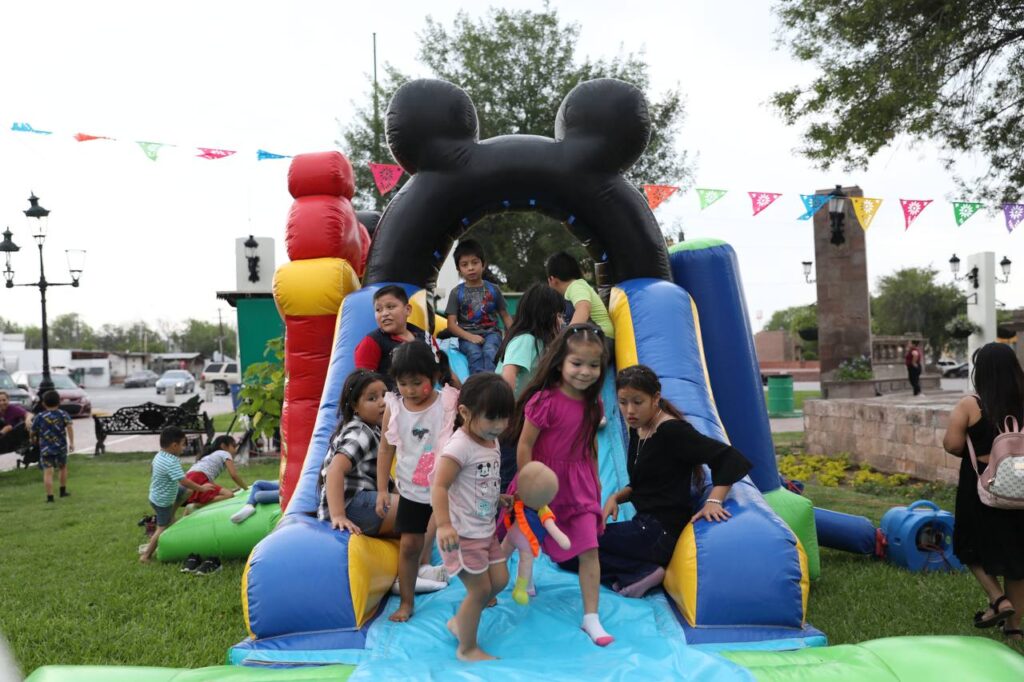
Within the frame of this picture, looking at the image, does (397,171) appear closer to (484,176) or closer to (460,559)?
(484,176)

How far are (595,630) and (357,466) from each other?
1258mm

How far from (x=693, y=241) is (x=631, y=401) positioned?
241cm

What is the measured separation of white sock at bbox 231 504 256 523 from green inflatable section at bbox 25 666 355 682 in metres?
2.82

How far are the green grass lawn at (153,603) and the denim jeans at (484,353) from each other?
2014 mm

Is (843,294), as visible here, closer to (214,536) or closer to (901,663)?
(214,536)

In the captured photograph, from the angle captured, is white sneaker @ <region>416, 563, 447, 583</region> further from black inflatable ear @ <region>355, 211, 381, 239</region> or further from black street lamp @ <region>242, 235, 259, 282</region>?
black street lamp @ <region>242, 235, 259, 282</region>

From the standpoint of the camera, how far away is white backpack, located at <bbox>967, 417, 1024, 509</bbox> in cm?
351

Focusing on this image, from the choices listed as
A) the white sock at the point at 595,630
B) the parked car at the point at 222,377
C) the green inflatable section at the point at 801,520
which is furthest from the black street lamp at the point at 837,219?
the parked car at the point at 222,377

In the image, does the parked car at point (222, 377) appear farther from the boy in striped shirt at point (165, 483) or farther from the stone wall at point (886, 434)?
the boy in striped shirt at point (165, 483)

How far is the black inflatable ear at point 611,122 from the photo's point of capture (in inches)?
214

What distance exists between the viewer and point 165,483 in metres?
5.78

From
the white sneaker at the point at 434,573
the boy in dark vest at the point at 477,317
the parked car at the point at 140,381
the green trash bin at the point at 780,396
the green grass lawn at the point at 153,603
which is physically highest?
the boy in dark vest at the point at 477,317

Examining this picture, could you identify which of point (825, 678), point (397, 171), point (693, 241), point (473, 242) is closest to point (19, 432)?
point (397, 171)

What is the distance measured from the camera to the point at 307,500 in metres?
3.78
